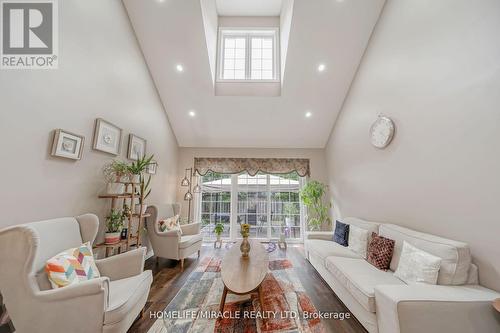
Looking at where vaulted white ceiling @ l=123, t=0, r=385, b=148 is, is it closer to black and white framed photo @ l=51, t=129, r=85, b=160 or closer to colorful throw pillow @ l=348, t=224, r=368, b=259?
black and white framed photo @ l=51, t=129, r=85, b=160

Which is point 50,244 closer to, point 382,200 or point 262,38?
point 382,200

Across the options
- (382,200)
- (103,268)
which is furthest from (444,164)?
(103,268)

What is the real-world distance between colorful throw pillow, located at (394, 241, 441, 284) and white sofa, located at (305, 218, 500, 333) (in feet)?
0.19

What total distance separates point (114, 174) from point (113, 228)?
77 cm

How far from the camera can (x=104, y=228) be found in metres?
2.54

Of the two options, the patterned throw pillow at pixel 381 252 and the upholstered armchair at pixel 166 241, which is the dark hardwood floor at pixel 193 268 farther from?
the patterned throw pillow at pixel 381 252

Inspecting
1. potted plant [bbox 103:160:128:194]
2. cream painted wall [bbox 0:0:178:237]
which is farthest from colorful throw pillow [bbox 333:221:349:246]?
cream painted wall [bbox 0:0:178:237]

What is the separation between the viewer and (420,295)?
141 centimetres

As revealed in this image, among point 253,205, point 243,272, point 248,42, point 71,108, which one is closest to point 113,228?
point 71,108

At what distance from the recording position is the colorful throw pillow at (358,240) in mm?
2604

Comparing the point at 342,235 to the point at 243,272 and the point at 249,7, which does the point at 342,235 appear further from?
the point at 249,7

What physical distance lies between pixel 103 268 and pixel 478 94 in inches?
155

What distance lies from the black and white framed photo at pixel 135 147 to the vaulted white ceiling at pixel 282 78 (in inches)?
49.0

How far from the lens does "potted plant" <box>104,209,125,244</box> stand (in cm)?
234
